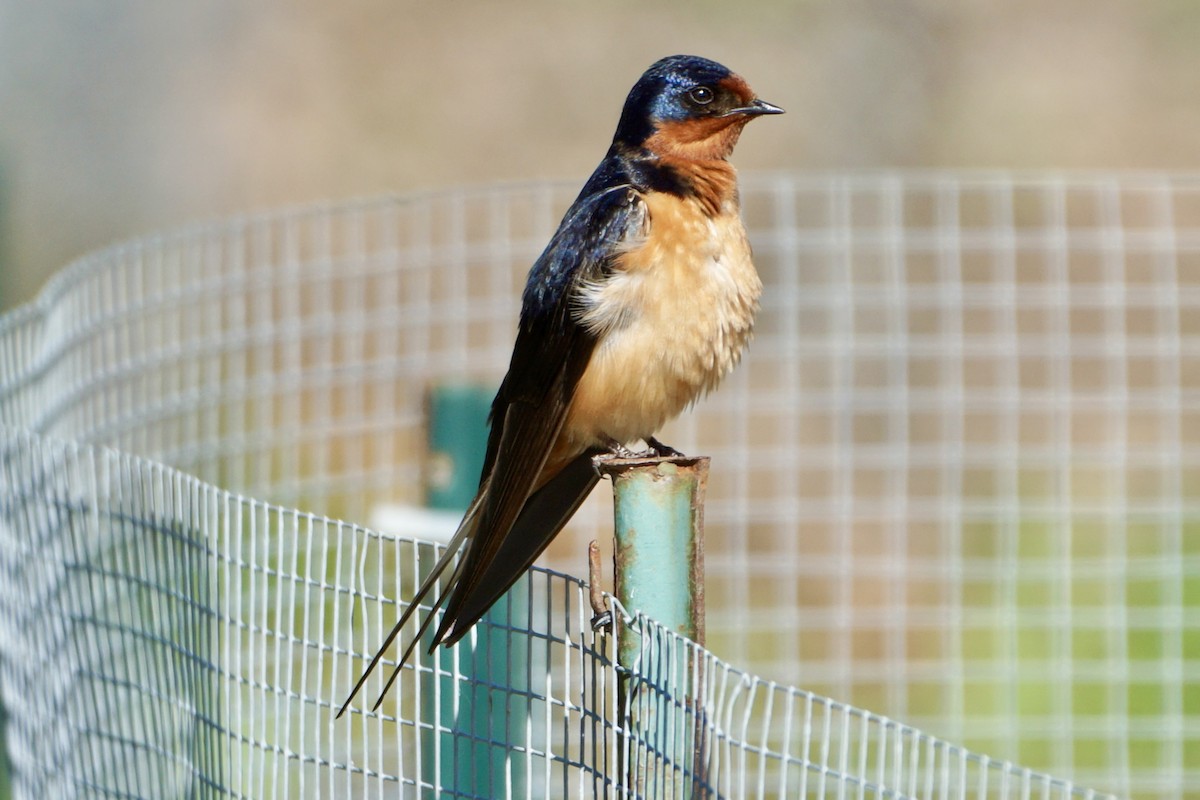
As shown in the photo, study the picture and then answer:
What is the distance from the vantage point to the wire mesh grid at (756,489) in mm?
2453

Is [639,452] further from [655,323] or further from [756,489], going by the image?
[756,489]

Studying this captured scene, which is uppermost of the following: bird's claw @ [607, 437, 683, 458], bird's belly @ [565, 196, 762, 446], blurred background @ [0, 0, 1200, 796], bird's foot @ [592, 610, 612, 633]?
blurred background @ [0, 0, 1200, 796]

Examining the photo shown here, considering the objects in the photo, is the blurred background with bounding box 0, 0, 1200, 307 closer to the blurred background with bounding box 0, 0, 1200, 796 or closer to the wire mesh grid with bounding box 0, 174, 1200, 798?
the blurred background with bounding box 0, 0, 1200, 796

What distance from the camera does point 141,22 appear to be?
7.55 metres

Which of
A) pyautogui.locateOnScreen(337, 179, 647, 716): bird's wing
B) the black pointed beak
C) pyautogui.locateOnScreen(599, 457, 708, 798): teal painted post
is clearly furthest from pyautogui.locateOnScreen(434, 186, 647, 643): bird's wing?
pyautogui.locateOnScreen(599, 457, 708, 798): teal painted post

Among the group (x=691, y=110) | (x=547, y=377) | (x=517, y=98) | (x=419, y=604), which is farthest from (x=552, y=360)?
(x=517, y=98)

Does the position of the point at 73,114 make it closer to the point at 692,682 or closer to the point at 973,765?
the point at 973,765

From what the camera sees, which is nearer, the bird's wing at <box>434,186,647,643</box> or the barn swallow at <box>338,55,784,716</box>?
the bird's wing at <box>434,186,647,643</box>

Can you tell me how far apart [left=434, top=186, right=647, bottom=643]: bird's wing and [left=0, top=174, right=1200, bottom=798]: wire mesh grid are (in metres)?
0.23

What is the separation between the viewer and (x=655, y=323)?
2617 mm

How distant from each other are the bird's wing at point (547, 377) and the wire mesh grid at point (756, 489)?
0.21 metres

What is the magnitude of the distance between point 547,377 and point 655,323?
196mm

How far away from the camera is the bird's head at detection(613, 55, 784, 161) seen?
2.86 metres

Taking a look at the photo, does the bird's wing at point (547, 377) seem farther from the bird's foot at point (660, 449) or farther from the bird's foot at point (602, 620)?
the bird's foot at point (602, 620)
